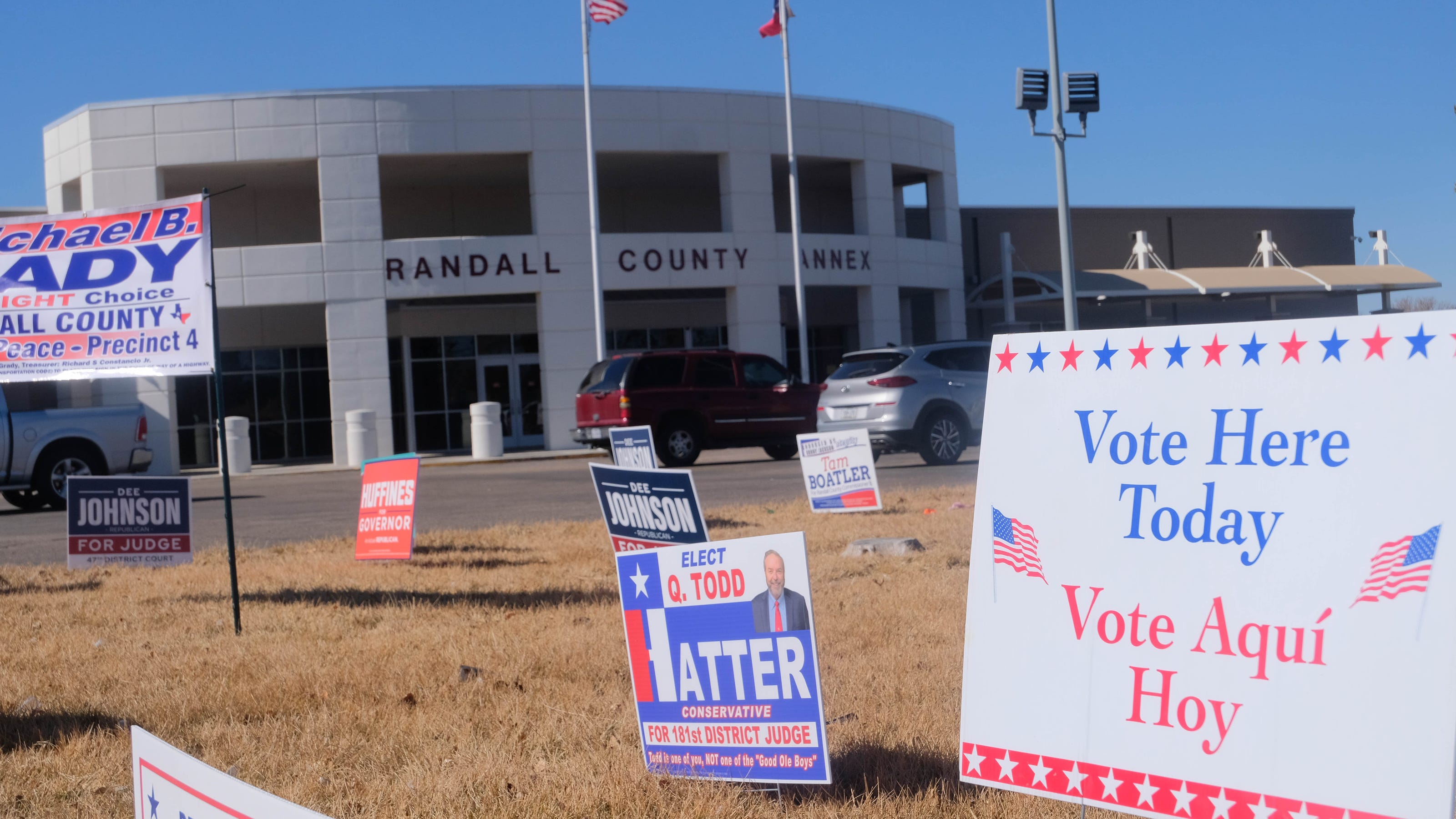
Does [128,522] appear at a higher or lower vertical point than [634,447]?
lower

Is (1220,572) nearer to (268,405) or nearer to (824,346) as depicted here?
(268,405)

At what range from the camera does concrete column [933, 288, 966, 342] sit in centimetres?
3381

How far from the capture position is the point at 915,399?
17531 millimetres

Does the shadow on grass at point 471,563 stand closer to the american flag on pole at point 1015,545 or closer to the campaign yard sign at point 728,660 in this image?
the campaign yard sign at point 728,660

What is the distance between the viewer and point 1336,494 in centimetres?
268

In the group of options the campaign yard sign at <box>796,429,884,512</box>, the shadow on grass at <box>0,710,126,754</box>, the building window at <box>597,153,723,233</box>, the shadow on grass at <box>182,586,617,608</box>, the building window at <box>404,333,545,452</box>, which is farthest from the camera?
the building window at <box>597,153,723,233</box>

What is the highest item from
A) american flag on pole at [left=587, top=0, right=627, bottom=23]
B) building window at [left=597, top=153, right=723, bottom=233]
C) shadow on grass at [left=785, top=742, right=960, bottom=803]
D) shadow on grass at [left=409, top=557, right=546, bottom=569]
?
american flag on pole at [left=587, top=0, right=627, bottom=23]

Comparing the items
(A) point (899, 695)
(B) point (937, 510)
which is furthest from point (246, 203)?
(A) point (899, 695)

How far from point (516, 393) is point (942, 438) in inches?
660

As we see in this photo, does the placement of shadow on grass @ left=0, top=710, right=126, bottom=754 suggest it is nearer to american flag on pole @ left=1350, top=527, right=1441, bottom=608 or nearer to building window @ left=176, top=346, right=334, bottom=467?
american flag on pole @ left=1350, top=527, right=1441, bottom=608

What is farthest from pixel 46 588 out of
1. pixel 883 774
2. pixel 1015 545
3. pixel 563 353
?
pixel 563 353

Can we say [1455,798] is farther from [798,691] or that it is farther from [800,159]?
[800,159]

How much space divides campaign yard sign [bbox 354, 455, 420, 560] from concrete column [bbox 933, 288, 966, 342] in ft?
82.8

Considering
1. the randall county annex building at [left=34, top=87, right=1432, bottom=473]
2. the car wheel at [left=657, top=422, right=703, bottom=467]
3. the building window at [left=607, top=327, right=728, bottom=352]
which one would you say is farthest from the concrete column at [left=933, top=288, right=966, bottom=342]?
the car wheel at [left=657, top=422, right=703, bottom=467]
